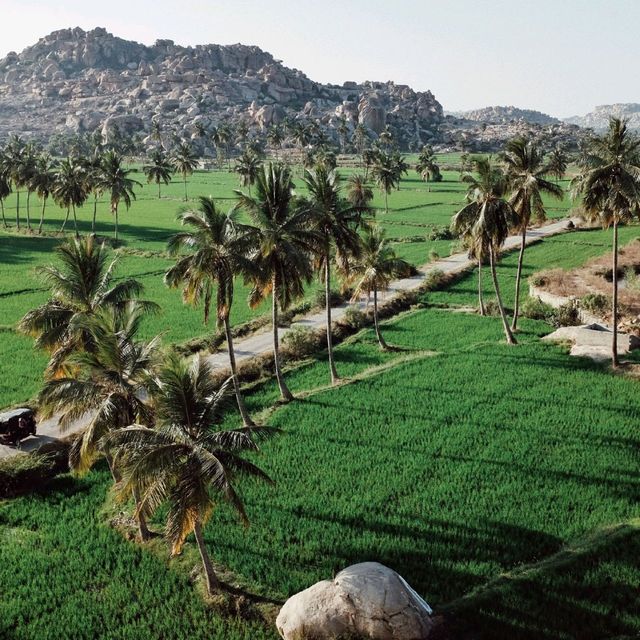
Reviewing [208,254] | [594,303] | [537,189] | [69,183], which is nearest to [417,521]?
[208,254]

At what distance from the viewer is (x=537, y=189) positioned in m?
36.5

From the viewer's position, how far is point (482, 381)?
104 ft

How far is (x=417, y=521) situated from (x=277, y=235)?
12.5 metres

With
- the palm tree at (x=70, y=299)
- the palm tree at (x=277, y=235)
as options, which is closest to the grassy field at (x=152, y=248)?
the palm tree at (x=70, y=299)

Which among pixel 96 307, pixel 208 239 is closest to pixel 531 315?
pixel 208 239

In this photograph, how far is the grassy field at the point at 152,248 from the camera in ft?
121

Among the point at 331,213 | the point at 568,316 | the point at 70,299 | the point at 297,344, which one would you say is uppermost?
the point at 331,213

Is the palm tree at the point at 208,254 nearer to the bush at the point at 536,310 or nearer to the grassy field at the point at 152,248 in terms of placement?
the grassy field at the point at 152,248

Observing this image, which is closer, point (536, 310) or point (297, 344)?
point (297, 344)

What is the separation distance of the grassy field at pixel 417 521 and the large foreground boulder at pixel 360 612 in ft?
3.34

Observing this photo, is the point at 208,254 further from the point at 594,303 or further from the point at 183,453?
the point at 594,303

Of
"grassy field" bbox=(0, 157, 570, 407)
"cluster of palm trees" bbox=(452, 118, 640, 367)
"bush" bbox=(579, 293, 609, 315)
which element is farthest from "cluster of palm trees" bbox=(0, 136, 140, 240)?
"bush" bbox=(579, 293, 609, 315)

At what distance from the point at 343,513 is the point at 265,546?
286 centimetres

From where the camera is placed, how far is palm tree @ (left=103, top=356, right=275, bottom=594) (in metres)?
14.4
